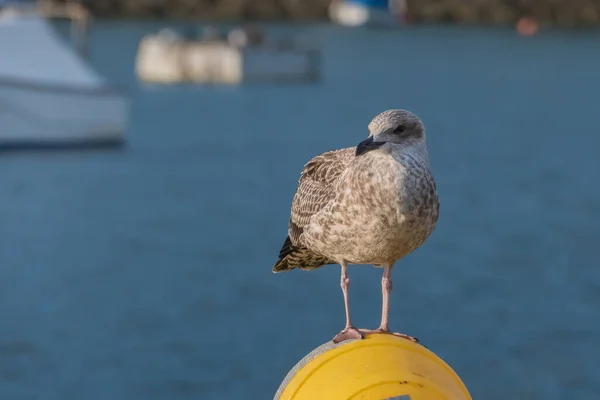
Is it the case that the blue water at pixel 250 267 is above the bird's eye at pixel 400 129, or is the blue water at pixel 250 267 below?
above

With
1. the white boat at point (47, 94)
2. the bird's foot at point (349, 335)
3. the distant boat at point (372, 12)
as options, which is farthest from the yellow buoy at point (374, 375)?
the distant boat at point (372, 12)

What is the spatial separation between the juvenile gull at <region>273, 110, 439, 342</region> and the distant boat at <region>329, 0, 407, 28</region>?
128221 millimetres

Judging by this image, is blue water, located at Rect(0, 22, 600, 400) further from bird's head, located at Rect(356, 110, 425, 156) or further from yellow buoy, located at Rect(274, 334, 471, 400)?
yellow buoy, located at Rect(274, 334, 471, 400)

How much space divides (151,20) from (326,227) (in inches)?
5715

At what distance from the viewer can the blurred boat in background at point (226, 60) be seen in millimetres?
83188

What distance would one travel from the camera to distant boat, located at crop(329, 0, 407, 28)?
5354 inches

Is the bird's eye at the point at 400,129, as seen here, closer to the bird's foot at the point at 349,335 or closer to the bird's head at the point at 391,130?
the bird's head at the point at 391,130

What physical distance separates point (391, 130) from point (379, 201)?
31 cm

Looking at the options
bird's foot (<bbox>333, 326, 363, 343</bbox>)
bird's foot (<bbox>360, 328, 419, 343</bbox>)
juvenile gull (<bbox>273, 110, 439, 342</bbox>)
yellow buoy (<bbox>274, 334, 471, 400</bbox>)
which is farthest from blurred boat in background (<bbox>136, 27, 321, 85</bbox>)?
yellow buoy (<bbox>274, 334, 471, 400</bbox>)

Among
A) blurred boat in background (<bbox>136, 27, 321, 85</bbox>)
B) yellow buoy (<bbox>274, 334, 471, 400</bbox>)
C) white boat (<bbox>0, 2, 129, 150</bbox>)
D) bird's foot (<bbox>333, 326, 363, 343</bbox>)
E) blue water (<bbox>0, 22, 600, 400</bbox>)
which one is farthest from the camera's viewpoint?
blurred boat in background (<bbox>136, 27, 321, 85</bbox>)

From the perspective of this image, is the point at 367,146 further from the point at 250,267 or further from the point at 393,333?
the point at 250,267

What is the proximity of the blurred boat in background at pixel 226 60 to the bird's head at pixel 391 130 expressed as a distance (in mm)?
75082

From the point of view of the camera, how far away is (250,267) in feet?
114

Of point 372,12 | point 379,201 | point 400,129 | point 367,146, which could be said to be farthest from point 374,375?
point 372,12
